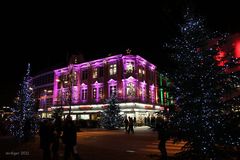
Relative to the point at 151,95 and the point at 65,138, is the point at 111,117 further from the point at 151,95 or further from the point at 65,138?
the point at 65,138

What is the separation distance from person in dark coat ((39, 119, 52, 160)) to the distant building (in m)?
31.3

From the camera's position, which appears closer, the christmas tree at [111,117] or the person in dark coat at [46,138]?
the person in dark coat at [46,138]

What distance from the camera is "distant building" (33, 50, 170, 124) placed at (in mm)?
44781

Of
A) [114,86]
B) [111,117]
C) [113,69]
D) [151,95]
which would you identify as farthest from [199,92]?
[151,95]

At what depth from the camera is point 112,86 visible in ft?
154

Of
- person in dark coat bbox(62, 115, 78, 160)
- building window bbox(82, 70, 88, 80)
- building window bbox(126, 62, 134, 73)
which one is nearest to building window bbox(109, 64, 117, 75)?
building window bbox(126, 62, 134, 73)

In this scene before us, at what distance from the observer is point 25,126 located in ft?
59.4

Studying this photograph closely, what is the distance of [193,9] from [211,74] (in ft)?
8.24

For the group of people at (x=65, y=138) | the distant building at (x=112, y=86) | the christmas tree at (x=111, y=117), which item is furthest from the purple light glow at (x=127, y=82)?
the group of people at (x=65, y=138)

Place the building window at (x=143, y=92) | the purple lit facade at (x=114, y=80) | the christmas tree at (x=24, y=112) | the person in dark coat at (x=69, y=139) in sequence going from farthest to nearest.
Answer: the building window at (x=143, y=92) → the purple lit facade at (x=114, y=80) → the christmas tree at (x=24, y=112) → the person in dark coat at (x=69, y=139)

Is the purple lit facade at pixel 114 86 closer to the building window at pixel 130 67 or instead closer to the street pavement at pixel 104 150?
the building window at pixel 130 67

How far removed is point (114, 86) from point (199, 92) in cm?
3946

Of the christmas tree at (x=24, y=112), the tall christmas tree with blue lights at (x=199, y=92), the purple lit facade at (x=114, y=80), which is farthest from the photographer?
the purple lit facade at (x=114, y=80)

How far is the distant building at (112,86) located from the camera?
44.8 metres
